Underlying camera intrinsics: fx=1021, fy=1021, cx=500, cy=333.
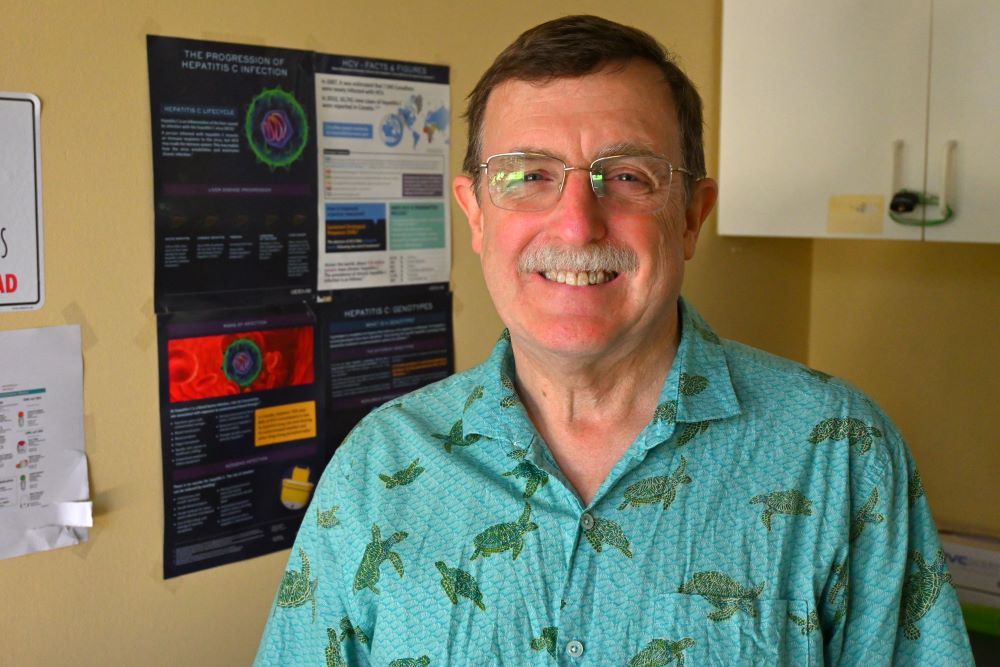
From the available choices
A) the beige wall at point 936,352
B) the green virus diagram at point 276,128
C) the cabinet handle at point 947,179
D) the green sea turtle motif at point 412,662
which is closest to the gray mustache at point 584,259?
the green sea turtle motif at point 412,662

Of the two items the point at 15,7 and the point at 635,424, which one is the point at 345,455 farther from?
the point at 15,7

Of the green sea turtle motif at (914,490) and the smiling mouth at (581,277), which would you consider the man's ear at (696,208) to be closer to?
the smiling mouth at (581,277)

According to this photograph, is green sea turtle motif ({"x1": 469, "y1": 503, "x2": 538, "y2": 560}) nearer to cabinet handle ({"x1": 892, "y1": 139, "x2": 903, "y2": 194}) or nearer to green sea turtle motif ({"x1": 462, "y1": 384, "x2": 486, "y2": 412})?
green sea turtle motif ({"x1": 462, "y1": 384, "x2": 486, "y2": 412})

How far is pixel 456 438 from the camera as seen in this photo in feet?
4.19

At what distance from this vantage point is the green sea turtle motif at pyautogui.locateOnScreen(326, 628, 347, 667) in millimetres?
1237

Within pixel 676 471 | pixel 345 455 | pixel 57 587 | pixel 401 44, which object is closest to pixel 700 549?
pixel 676 471

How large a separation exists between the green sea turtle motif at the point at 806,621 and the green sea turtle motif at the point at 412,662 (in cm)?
41

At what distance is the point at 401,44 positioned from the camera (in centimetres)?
176

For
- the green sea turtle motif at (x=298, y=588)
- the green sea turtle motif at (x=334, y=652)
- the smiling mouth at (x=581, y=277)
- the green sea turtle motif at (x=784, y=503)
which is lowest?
the green sea turtle motif at (x=334, y=652)

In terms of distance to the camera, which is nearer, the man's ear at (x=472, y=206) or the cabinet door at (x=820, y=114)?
the man's ear at (x=472, y=206)

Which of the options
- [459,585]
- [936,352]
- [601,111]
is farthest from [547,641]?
[936,352]

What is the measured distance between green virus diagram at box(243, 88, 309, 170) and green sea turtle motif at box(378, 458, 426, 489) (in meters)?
0.59

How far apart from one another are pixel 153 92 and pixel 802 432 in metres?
1.00

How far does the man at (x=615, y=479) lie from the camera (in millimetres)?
1126
